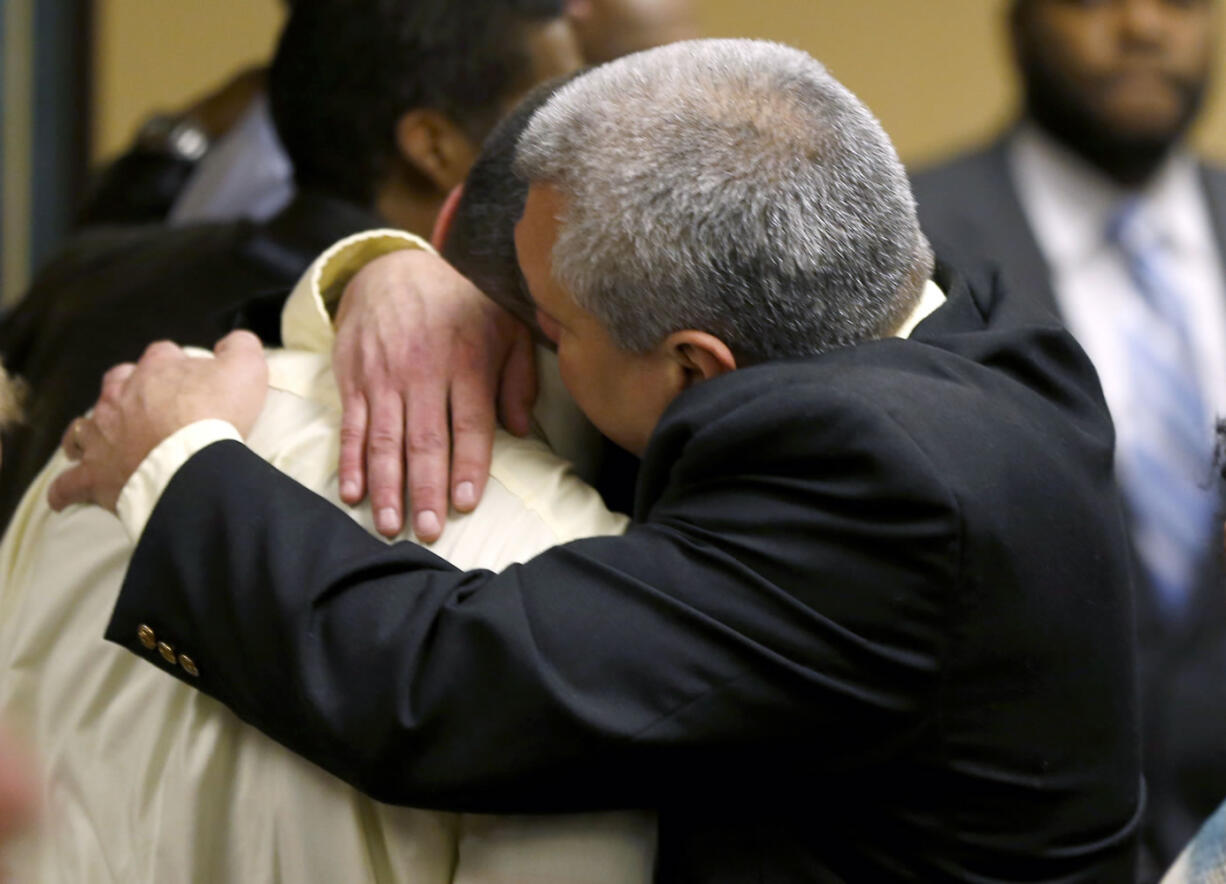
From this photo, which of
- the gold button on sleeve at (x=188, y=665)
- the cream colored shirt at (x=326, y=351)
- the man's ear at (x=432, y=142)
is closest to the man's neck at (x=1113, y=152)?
the man's ear at (x=432, y=142)

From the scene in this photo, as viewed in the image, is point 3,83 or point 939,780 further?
point 3,83

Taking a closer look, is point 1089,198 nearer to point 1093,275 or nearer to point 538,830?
point 1093,275

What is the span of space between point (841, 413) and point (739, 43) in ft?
0.98

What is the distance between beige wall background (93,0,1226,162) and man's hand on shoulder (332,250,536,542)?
259 cm

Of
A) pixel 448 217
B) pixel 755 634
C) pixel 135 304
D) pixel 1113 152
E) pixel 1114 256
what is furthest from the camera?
pixel 1113 152

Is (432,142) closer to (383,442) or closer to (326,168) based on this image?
(326,168)

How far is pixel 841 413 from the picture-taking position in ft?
3.43

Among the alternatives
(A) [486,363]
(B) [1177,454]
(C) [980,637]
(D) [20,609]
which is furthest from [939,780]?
(B) [1177,454]

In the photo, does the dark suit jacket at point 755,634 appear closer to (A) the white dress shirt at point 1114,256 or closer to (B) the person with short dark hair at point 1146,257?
(B) the person with short dark hair at point 1146,257

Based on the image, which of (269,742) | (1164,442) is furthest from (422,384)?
(1164,442)

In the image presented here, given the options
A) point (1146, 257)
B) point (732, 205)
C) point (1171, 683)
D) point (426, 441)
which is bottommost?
point (1171, 683)

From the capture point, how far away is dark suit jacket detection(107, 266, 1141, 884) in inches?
40.9

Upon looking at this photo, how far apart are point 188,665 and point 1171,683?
60.4 inches

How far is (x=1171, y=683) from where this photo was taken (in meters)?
2.27
